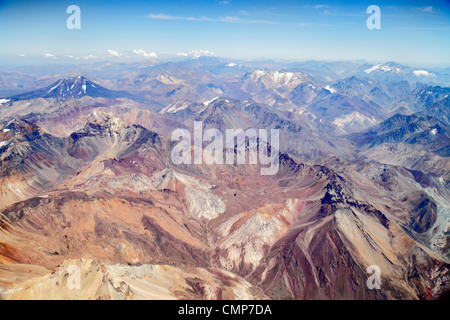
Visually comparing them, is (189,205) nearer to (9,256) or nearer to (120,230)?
(120,230)

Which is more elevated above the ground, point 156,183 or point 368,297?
point 156,183

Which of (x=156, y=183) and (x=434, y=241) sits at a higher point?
(x=156, y=183)

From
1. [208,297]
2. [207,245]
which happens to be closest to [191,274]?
[208,297]

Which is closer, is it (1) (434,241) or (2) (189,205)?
(1) (434,241)
